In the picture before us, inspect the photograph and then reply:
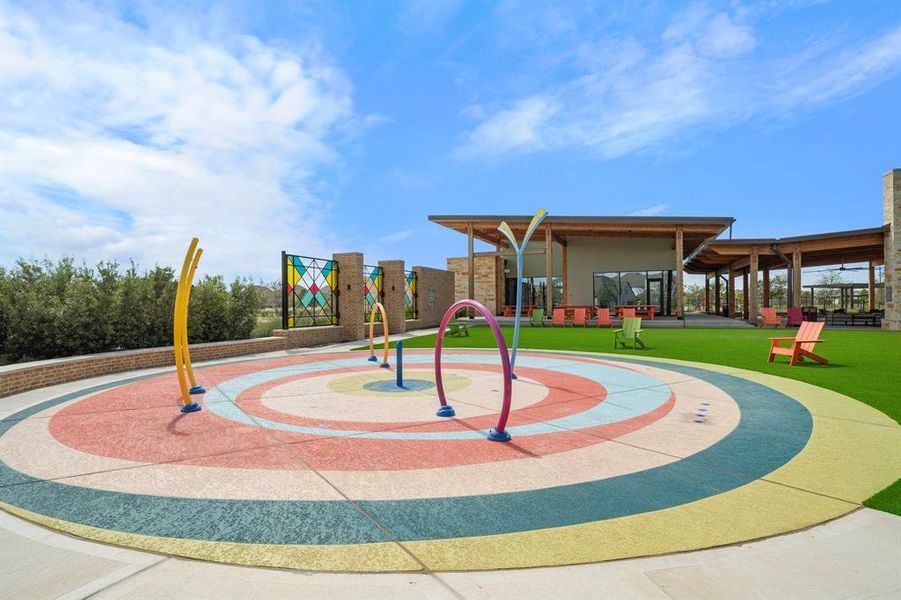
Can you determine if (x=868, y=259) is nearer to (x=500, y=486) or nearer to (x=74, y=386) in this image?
(x=500, y=486)

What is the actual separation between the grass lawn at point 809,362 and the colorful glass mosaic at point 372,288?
326 centimetres

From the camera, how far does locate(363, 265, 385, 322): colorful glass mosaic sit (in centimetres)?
2152

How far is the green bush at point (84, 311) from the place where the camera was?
11945 millimetres

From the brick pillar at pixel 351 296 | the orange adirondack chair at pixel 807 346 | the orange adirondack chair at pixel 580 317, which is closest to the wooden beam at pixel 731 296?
the orange adirondack chair at pixel 580 317

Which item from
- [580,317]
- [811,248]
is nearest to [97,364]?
[580,317]

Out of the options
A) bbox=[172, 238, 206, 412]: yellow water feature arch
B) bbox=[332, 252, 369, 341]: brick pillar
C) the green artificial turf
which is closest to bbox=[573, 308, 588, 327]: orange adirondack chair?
bbox=[332, 252, 369, 341]: brick pillar

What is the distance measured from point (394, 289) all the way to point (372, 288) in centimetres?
142

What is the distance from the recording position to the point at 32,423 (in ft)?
21.8

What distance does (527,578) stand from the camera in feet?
9.23

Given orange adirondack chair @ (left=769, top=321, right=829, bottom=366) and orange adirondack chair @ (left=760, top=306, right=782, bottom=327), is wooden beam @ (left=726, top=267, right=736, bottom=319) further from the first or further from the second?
orange adirondack chair @ (left=769, top=321, right=829, bottom=366)

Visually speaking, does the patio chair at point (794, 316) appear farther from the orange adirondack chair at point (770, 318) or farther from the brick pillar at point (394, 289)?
the brick pillar at point (394, 289)

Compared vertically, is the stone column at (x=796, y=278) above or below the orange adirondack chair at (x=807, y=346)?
above

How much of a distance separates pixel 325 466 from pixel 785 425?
5694 mm

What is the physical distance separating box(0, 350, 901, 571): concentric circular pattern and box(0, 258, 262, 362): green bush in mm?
5017
